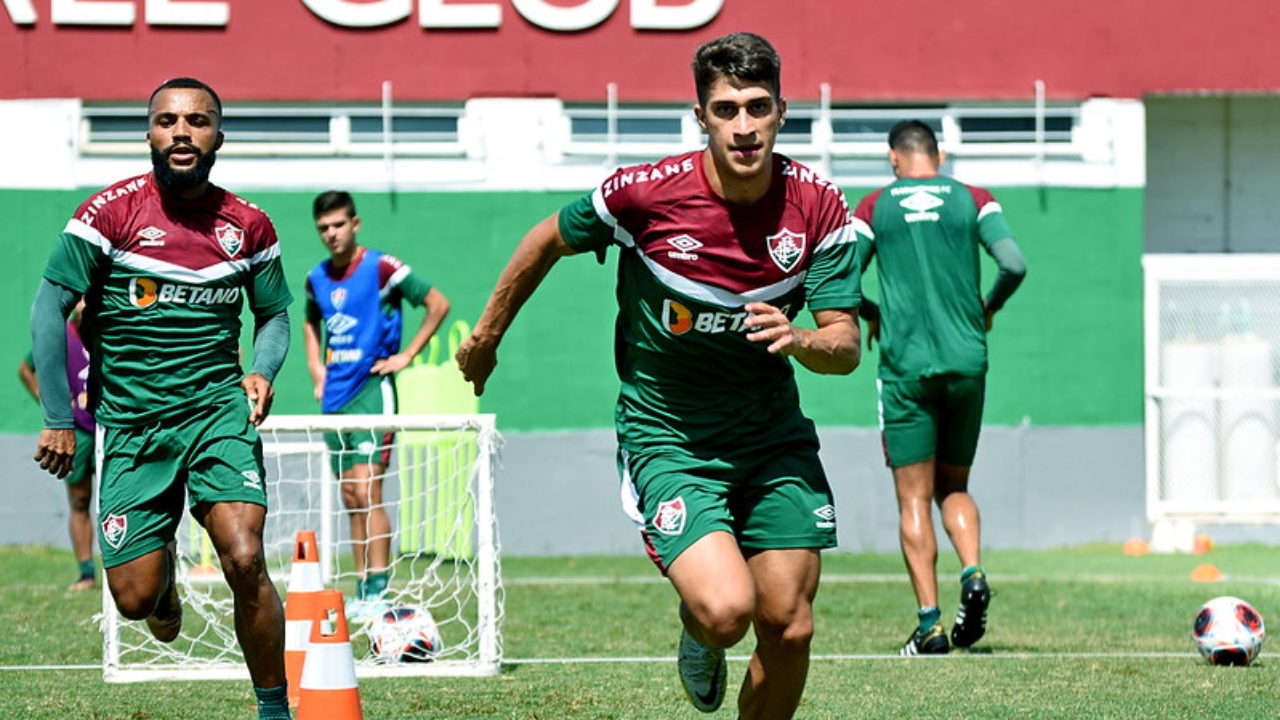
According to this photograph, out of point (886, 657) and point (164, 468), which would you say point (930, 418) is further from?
point (164, 468)

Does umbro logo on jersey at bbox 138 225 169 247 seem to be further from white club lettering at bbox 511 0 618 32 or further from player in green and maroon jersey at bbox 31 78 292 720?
white club lettering at bbox 511 0 618 32

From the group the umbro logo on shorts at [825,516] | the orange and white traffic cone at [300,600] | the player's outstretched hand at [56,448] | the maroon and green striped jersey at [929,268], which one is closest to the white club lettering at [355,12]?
the maroon and green striped jersey at [929,268]

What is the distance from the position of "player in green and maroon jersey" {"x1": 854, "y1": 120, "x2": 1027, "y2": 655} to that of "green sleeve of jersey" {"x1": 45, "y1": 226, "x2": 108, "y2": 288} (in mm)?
3988

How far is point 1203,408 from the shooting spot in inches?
658

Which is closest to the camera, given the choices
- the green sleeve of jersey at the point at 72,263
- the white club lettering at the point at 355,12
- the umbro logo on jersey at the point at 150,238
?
the green sleeve of jersey at the point at 72,263

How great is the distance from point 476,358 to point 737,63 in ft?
3.96

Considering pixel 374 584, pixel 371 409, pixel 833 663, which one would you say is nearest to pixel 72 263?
pixel 833 663

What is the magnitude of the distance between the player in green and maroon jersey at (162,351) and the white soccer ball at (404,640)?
1.84 metres

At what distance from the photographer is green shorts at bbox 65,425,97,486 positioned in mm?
12781

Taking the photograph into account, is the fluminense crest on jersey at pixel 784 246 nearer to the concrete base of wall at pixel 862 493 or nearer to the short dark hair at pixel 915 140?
the short dark hair at pixel 915 140

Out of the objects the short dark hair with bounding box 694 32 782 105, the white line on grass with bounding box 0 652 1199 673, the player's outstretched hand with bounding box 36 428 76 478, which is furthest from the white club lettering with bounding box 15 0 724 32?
the short dark hair with bounding box 694 32 782 105

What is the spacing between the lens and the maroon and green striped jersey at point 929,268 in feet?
31.0

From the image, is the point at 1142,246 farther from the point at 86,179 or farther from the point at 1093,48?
the point at 86,179

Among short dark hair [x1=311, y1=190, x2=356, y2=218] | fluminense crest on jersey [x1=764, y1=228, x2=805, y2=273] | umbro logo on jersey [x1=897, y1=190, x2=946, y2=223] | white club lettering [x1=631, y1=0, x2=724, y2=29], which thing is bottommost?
fluminense crest on jersey [x1=764, y1=228, x2=805, y2=273]
